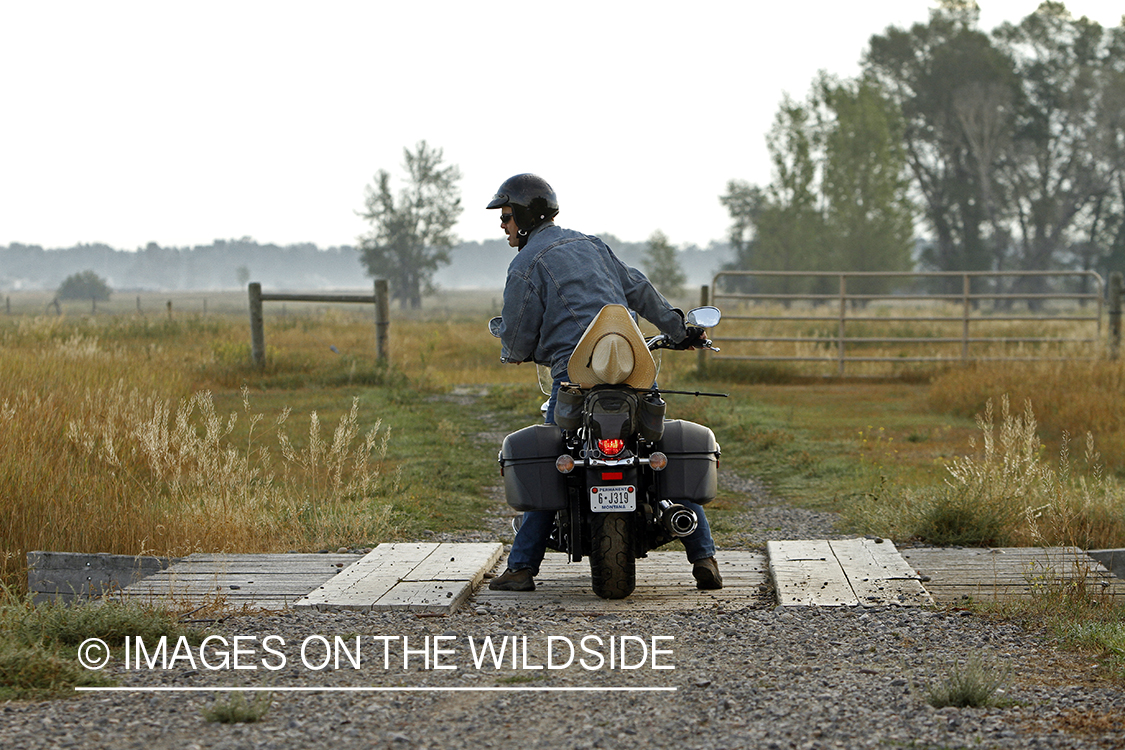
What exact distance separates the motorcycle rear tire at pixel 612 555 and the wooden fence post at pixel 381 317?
12042 millimetres

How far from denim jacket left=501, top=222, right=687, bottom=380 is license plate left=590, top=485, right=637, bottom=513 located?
571 mm

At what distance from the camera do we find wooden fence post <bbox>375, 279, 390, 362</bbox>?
16686 mm

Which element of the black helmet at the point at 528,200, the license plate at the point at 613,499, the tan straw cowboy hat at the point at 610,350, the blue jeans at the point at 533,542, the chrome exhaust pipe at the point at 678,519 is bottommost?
the blue jeans at the point at 533,542

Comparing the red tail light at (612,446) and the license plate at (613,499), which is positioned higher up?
the red tail light at (612,446)

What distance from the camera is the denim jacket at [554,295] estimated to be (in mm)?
4840

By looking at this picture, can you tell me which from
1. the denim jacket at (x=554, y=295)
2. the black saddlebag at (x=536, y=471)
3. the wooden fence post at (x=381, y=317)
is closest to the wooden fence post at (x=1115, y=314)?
the wooden fence post at (x=381, y=317)

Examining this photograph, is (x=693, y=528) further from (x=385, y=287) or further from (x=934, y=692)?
(x=385, y=287)

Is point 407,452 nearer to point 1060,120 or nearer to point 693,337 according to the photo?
point 693,337

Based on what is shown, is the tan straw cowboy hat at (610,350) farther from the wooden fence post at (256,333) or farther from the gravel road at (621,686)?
A: the wooden fence post at (256,333)

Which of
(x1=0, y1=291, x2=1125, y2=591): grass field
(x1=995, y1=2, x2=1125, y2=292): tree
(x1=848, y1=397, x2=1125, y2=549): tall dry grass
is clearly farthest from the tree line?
(x1=848, y1=397, x2=1125, y2=549): tall dry grass

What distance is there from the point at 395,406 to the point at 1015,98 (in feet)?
187

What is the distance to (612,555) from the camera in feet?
15.6

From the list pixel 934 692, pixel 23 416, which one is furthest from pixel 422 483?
pixel 934 692

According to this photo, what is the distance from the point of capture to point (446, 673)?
12.3 feet
